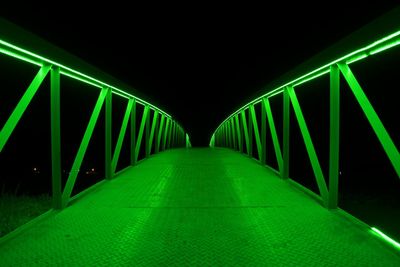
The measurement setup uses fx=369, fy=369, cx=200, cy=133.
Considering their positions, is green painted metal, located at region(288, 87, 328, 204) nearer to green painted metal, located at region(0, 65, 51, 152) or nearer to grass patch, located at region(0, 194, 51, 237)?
green painted metal, located at region(0, 65, 51, 152)

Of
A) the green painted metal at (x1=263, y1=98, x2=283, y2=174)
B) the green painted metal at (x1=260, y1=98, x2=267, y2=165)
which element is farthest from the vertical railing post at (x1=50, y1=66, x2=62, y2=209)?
the green painted metal at (x1=260, y1=98, x2=267, y2=165)

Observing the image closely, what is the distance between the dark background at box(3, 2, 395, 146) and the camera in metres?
3.15

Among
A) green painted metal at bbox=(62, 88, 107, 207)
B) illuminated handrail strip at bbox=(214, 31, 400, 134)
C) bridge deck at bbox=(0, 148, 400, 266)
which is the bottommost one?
bridge deck at bbox=(0, 148, 400, 266)

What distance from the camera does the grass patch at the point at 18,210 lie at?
6.36 m

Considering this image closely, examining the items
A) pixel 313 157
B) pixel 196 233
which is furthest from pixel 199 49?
pixel 196 233

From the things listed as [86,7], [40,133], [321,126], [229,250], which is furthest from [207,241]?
[321,126]

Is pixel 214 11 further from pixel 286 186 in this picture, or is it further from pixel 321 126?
pixel 321 126

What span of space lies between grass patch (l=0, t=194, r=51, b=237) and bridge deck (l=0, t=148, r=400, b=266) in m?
2.33

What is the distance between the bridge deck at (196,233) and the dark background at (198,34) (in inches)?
65.9

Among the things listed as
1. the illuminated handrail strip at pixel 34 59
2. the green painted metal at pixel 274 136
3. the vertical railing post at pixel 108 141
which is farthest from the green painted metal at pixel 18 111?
the green painted metal at pixel 274 136

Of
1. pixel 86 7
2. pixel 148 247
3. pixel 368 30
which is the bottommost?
pixel 148 247

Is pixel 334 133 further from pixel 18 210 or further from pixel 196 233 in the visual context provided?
pixel 18 210

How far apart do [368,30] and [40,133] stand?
21489 mm

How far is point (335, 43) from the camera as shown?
3314 mm
